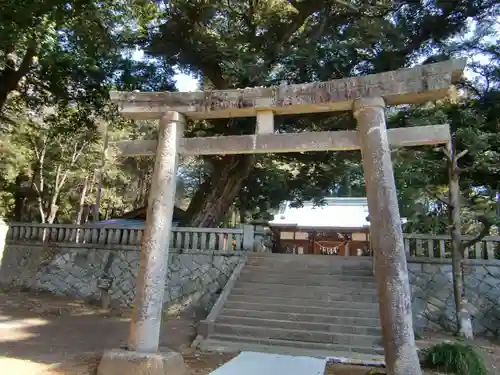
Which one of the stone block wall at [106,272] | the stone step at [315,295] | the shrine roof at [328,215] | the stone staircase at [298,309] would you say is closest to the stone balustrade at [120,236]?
the stone block wall at [106,272]

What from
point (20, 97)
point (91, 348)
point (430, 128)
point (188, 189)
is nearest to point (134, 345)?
point (91, 348)

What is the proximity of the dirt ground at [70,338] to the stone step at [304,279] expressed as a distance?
5.93 ft

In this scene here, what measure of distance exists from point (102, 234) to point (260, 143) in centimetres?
852

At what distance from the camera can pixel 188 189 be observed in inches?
966

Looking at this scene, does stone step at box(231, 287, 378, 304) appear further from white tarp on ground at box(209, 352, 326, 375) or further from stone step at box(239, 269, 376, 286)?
white tarp on ground at box(209, 352, 326, 375)

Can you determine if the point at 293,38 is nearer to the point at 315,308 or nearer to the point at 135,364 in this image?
the point at 315,308

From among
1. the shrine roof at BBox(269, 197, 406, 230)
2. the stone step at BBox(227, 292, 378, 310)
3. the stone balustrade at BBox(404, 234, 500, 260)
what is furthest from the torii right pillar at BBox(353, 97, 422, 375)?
the shrine roof at BBox(269, 197, 406, 230)

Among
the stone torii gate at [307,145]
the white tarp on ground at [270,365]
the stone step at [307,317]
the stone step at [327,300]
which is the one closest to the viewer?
the stone torii gate at [307,145]

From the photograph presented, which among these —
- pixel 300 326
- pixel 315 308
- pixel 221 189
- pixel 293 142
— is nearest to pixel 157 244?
pixel 293 142

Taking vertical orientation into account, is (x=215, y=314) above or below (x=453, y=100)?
below

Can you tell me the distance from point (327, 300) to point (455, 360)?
3.99 meters

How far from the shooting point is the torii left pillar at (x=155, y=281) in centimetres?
466

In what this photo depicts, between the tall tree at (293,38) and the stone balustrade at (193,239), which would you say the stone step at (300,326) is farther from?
the tall tree at (293,38)

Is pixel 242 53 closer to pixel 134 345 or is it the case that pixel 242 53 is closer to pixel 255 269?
pixel 255 269
